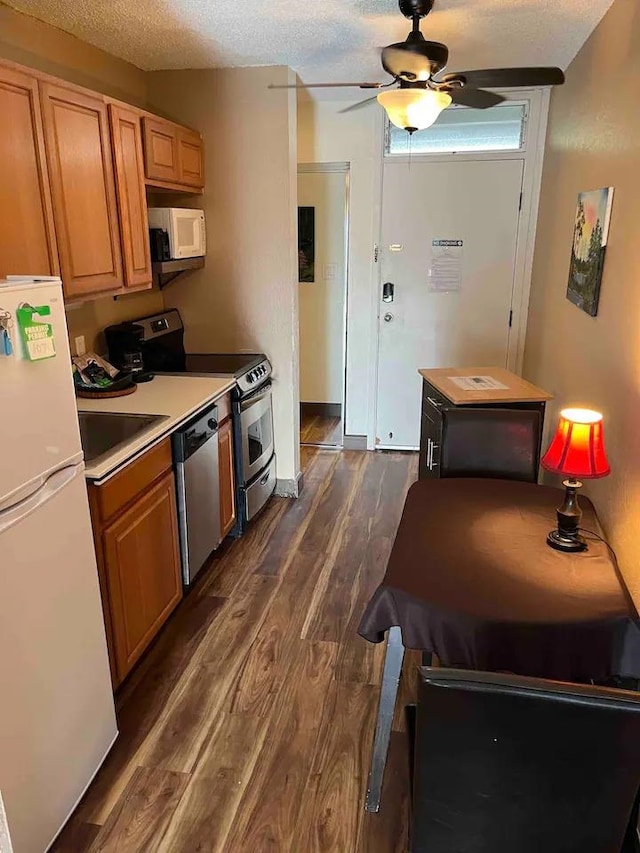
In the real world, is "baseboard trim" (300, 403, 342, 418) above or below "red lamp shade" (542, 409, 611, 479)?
below

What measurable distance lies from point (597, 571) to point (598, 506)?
2.43 feet

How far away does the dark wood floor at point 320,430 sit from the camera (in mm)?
5031

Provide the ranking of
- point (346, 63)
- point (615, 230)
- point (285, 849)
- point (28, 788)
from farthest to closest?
1. point (346, 63)
2. point (615, 230)
3. point (285, 849)
4. point (28, 788)

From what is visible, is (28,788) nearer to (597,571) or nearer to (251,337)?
(597,571)

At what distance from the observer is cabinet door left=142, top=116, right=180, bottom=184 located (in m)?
2.84

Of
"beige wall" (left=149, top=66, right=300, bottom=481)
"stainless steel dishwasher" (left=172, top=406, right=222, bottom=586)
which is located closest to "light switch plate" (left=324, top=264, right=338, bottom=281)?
"beige wall" (left=149, top=66, right=300, bottom=481)

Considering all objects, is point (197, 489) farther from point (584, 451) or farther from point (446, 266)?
point (446, 266)

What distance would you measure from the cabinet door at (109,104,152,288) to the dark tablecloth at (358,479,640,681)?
1.84 metres

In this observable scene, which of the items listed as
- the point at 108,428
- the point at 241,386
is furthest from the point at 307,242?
the point at 108,428

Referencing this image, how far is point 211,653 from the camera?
247 centimetres

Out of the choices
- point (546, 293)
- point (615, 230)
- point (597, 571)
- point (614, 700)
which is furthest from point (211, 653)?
point (546, 293)

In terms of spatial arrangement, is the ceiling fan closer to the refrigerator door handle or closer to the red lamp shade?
the red lamp shade

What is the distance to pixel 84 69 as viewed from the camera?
284 centimetres

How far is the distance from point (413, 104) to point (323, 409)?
3505 mm
